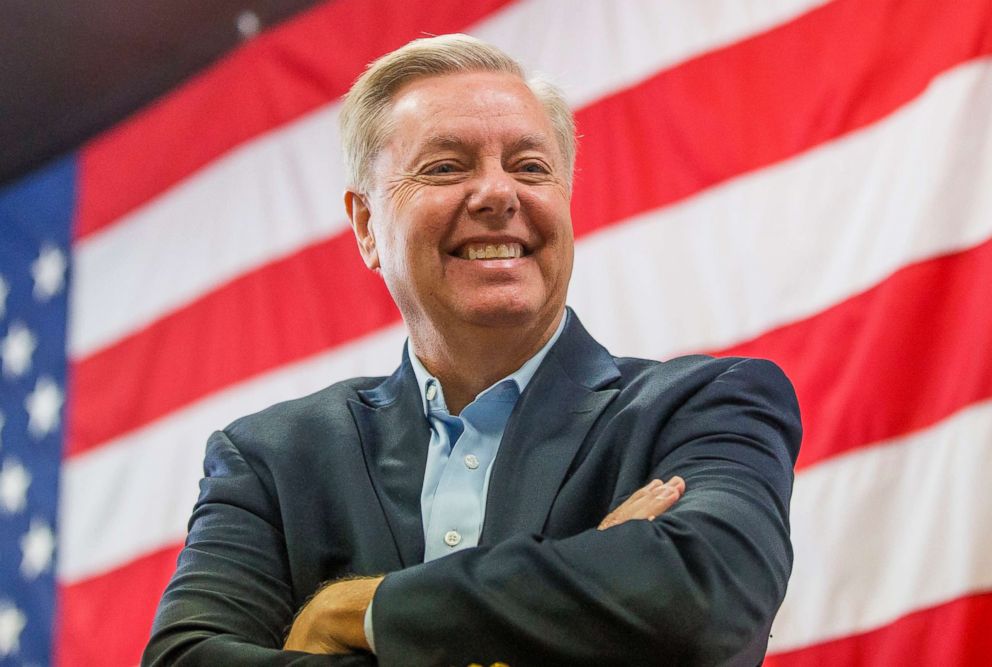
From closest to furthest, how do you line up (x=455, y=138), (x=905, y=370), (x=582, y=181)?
(x=455, y=138), (x=905, y=370), (x=582, y=181)

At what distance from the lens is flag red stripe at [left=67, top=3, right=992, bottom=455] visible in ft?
9.25

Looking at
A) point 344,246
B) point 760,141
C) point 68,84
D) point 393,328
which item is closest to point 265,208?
point 344,246

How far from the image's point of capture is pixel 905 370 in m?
2.32

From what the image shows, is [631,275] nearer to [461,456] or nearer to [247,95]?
[461,456]

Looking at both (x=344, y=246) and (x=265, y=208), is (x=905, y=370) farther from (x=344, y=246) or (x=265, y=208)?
(x=265, y=208)

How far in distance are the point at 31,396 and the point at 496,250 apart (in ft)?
9.14

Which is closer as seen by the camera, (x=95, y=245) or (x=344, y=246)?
(x=344, y=246)

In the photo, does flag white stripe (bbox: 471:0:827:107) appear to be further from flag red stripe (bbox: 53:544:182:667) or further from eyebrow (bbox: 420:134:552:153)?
flag red stripe (bbox: 53:544:182:667)

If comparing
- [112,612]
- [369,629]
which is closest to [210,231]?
[112,612]

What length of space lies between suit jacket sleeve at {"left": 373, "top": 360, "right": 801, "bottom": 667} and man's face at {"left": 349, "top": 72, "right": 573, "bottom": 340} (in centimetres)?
49

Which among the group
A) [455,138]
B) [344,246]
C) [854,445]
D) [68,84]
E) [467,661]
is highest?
[68,84]

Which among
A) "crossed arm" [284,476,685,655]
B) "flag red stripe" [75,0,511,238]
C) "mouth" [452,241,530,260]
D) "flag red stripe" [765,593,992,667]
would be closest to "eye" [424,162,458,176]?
"mouth" [452,241,530,260]

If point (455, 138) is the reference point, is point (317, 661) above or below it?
below

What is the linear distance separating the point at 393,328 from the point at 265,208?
2.08 feet
